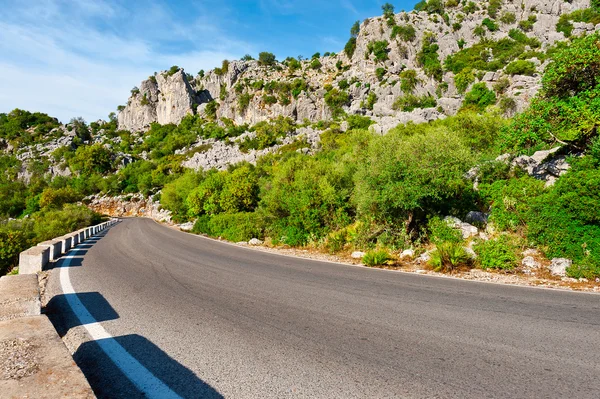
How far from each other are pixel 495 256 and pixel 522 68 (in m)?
78.4

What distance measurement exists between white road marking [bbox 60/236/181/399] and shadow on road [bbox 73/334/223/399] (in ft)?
0.08

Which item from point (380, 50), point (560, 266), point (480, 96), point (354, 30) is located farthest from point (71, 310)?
point (354, 30)

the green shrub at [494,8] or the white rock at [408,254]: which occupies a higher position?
the green shrub at [494,8]

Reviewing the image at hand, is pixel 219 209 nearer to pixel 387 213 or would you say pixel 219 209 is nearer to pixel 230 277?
pixel 387 213

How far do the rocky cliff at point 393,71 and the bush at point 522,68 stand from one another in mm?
420

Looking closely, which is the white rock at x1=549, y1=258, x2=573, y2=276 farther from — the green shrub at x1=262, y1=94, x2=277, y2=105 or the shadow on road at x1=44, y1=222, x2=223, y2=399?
the green shrub at x1=262, y1=94, x2=277, y2=105

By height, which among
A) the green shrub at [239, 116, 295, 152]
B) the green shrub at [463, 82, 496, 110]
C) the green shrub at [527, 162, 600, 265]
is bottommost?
the green shrub at [527, 162, 600, 265]

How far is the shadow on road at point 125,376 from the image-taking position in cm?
297

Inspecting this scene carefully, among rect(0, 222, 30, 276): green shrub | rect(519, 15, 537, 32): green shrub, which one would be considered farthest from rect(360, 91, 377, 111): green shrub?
rect(0, 222, 30, 276): green shrub

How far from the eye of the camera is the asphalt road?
3.13 metres

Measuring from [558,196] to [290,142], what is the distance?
Result: 65.7m

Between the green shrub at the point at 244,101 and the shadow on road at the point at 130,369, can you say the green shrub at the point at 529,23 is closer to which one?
the green shrub at the point at 244,101

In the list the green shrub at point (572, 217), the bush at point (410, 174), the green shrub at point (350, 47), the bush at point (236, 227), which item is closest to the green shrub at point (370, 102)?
the green shrub at point (350, 47)

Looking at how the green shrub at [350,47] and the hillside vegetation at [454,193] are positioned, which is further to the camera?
the green shrub at [350,47]
